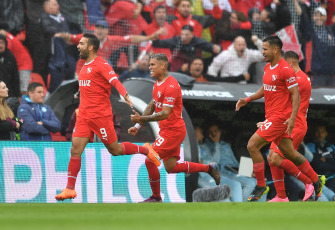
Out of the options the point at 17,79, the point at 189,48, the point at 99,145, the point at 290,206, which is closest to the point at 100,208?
the point at 290,206

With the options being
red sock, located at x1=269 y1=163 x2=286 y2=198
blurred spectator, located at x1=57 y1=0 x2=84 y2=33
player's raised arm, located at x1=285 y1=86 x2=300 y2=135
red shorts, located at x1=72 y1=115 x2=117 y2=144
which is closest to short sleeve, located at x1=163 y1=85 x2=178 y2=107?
red shorts, located at x1=72 y1=115 x2=117 y2=144

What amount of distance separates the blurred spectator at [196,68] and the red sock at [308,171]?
4359 millimetres

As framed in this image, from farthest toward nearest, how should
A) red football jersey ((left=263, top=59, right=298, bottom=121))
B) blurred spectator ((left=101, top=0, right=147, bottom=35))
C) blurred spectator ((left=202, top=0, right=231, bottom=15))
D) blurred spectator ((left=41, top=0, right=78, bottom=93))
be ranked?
blurred spectator ((left=202, top=0, right=231, bottom=15)) → blurred spectator ((left=101, top=0, right=147, bottom=35)) → blurred spectator ((left=41, top=0, right=78, bottom=93)) → red football jersey ((left=263, top=59, right=298, bottom=121))

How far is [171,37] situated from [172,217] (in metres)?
8.07

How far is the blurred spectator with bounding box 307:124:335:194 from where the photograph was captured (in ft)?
42.1

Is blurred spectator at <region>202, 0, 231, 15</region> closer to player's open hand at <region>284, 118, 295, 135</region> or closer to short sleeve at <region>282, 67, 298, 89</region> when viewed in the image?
short sleeve at <region>282, 67, 298, 89</region>

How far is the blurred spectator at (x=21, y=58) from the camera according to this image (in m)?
12.4

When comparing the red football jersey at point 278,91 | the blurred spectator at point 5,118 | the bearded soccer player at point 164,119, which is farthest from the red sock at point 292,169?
Result: the blurred spectator at point 5,118

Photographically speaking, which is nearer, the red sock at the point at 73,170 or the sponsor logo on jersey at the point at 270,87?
the red sock at the point at 73,170

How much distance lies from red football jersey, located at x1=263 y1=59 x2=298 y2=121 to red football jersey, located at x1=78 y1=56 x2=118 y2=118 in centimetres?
193

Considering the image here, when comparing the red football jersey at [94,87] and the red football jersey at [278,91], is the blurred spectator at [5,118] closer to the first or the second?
the red football jersey at [94,87]

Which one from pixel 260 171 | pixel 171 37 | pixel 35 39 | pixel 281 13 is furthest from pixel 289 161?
pixel 281 13

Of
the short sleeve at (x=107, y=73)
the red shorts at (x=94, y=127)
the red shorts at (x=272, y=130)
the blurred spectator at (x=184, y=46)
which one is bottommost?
the red shorts at (x=272, y=130)

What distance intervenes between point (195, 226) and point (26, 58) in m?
8.12
